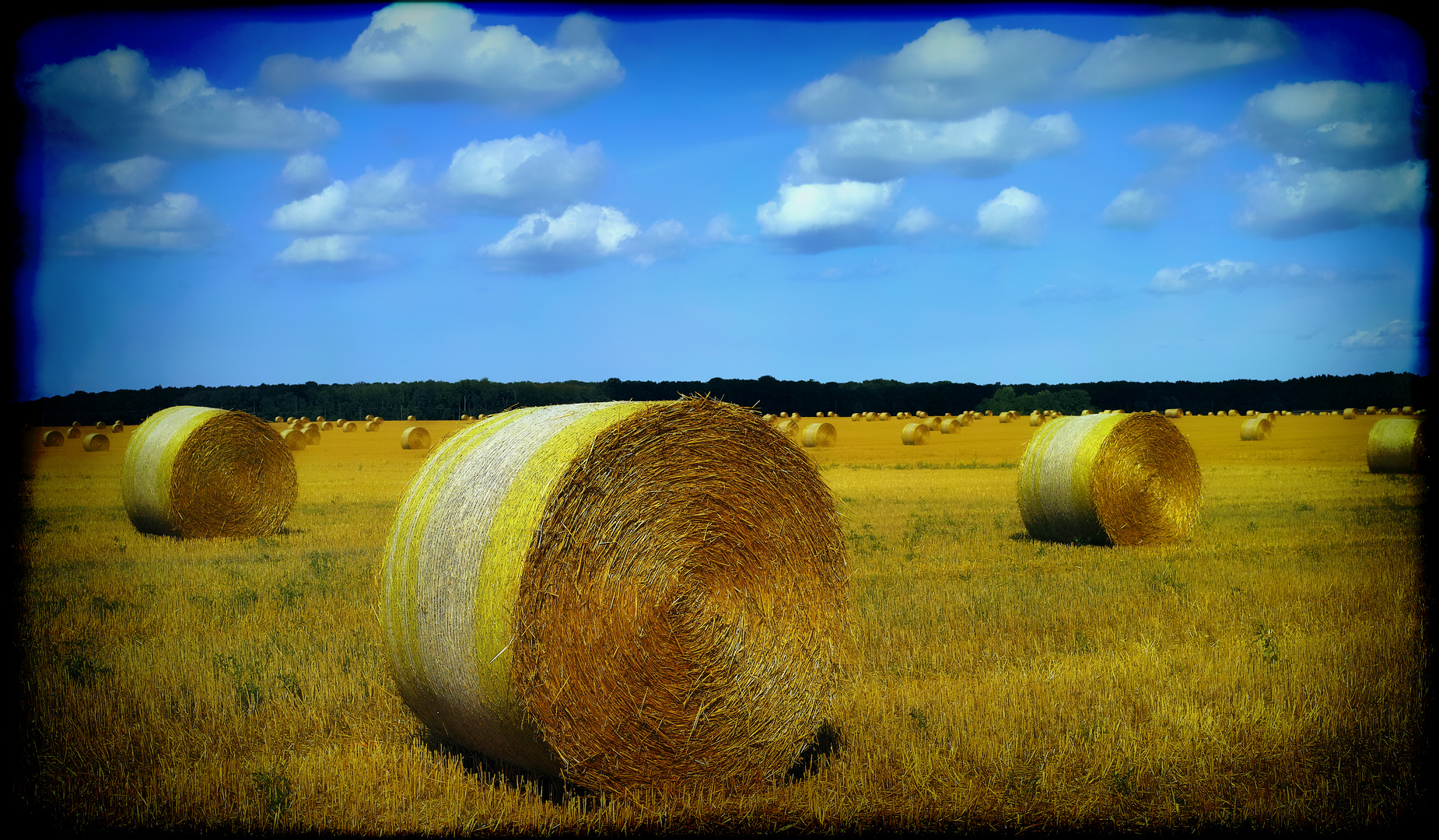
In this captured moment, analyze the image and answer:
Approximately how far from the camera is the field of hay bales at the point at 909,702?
492 cm

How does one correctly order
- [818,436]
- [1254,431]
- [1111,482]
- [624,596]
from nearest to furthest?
[624,596] → [1111,482] → [818,436] → [1254,431]

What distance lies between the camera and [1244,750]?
5625 mm

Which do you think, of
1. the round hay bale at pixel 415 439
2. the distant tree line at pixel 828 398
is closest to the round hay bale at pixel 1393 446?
the distant tree line at pixel 828 398

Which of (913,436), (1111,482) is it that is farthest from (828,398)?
(1111,482)

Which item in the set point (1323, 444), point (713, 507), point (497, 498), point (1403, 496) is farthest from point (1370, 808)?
point (1323, 444)

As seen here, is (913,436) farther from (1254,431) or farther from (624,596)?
(624,596)

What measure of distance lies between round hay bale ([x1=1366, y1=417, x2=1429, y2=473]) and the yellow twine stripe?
1008 inches

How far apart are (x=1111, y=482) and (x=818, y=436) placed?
25071mm

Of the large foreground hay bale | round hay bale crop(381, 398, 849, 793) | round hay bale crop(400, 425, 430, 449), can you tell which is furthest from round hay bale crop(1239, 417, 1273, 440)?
round hay bale crop(381, 398, 849, 793)

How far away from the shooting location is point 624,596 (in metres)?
5.23

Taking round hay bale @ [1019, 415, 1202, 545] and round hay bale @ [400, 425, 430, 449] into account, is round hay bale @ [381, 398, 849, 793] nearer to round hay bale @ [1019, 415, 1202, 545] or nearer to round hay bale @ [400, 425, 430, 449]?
round hay bale @ [1019, 415, 1202, 545]

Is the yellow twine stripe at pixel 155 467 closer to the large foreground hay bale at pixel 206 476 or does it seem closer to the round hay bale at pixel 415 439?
the large foreground hay bale at pixel 206 476

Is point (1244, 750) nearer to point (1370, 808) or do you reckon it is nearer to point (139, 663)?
point (1370, 808)

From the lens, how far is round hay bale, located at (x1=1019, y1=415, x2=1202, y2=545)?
1394cm
